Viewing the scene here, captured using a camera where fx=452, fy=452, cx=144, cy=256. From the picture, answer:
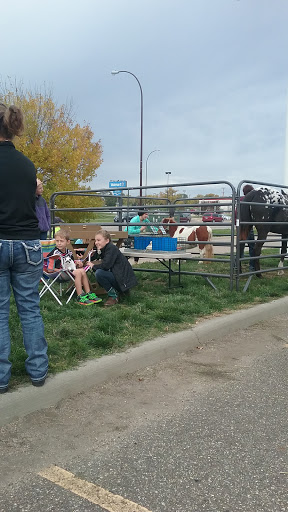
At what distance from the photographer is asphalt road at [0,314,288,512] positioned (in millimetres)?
2428

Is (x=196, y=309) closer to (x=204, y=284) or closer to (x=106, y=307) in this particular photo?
(x=106, y=307)

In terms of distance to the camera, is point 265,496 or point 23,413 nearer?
point 265,496

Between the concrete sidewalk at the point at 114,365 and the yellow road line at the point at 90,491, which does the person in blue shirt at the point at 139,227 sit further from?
the yellow road line at the point at 90,491

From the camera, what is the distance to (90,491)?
248cm

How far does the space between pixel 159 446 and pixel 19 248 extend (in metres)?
1.74

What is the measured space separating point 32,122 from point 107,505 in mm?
17246

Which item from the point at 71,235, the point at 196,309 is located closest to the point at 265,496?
the point at 196,309

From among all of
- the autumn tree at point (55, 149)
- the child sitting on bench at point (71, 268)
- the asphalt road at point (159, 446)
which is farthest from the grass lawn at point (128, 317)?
the autumn tree at point (55, 149)

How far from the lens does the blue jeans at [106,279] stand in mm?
6527

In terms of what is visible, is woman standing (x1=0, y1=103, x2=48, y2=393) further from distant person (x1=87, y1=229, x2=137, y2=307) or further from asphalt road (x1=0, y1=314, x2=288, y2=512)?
distant person (x1=87, y1=229, x2=137, y2=307)

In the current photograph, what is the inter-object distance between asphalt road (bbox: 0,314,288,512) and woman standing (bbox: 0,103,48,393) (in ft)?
1.50

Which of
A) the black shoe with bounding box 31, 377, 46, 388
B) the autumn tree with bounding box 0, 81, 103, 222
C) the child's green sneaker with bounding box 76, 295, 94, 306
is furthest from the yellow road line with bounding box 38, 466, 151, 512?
the autumn tree with bounding box 0, 81, 103, 222

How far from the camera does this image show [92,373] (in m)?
3.95

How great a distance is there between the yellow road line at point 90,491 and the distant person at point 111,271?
3.79 meters
